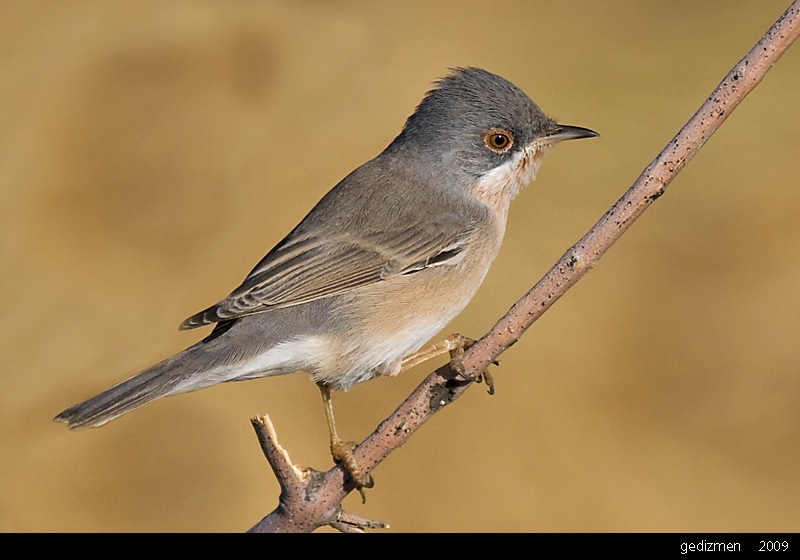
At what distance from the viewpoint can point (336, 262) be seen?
4.18 m

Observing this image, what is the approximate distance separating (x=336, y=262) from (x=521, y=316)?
1366mm

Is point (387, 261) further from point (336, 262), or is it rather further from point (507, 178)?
point (507, 178)

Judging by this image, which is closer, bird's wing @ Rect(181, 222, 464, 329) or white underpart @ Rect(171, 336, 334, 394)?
white underpart @ Rect(171, 336, 334, 394)

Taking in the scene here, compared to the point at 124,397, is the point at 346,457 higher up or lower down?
lower down

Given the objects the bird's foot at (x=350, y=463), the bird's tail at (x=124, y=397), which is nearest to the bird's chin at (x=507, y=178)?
the bird's foot at (x=350, y=463)

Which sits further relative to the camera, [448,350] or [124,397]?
[448,350]

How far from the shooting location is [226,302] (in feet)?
12.9

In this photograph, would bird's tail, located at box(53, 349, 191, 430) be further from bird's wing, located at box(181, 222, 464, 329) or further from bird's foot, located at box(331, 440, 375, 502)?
bird's foot, located at box(331, 440, 375, 502)

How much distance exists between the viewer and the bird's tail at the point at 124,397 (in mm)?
3418

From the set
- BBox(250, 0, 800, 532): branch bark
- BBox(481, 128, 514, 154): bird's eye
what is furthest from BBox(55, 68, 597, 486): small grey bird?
BBox(250, 0, 800, 532): branch bark

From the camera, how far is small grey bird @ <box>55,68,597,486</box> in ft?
12.7

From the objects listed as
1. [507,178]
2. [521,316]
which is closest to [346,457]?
[521,316]

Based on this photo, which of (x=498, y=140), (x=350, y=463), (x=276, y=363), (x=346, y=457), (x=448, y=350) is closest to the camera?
(x=350, y=463)

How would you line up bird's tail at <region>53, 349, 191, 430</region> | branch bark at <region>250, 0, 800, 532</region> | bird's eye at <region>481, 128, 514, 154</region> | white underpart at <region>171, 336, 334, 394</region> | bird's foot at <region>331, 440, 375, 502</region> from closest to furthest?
branch bark at <region>250, 0, 800, 532</region> → bird's foot at <region>331, 440, 375, 502</region> → bird's tail at <region>53, 349, 191, 430</region> → white underpart at <region>171, 336, 334, 394</region> → bird's eye at <region>481, 128, 514, 154</region>
